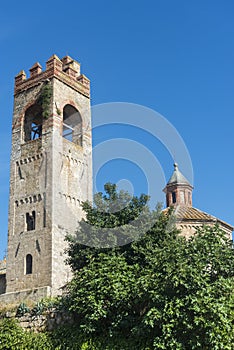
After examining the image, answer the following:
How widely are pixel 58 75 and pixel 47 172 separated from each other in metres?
6.61

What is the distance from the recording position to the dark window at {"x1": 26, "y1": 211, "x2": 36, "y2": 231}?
93.5 feet

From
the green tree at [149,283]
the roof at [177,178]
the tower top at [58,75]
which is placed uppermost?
the tower top at [58,75]

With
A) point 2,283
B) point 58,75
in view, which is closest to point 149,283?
point 2,283

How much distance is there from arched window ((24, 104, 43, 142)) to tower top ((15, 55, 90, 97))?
1.57 meters

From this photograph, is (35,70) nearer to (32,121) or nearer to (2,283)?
(32,121)

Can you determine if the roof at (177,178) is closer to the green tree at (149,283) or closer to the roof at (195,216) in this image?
the roof at (195,216)

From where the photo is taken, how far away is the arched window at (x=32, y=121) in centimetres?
3138

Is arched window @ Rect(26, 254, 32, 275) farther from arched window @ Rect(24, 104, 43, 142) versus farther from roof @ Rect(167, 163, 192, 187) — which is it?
roof @ Rect(167, 163, 192, 187)

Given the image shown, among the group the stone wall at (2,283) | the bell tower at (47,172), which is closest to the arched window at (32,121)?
the bell tower at (47,172)

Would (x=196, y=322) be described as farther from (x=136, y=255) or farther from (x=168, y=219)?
(x=168, y=219)

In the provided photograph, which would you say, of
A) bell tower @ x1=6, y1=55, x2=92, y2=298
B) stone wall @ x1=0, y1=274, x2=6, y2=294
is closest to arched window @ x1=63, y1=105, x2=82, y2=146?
bell tower @ x1=6, y1=55, x2=92, y2=298

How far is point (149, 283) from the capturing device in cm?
1630

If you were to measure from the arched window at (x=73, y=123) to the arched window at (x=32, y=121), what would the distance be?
162cm

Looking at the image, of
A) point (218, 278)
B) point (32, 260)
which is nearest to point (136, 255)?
point (218, 278)
